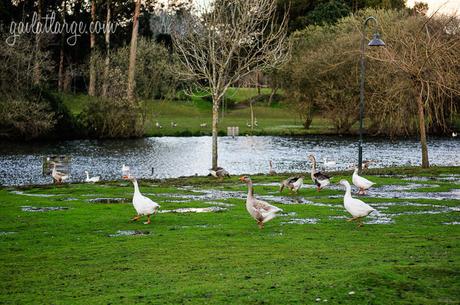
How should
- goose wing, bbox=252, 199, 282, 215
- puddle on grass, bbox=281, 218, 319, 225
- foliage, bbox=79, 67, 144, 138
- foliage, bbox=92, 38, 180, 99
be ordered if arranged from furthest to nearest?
1. foliage, bbox=92, 38, 180, 99
2. foliage, bbox=79, 67, 144, 138
3. puddle on grass, bbox=281, 218, 319, 225
4. goose wing, bbox=252, 199, 282, 215

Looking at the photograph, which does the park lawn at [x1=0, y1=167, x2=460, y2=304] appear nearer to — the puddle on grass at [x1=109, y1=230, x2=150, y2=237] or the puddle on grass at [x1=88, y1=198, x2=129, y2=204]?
the puddle on grass at [x1=109, y1=230, x2=150, y2=237]

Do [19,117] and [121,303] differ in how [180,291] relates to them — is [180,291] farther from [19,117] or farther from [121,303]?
[19,117]

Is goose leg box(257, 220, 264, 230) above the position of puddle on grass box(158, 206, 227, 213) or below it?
above

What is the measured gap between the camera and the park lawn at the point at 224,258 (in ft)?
43.5

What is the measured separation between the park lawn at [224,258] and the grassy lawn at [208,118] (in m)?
62.4

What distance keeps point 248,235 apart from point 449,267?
24.8ft

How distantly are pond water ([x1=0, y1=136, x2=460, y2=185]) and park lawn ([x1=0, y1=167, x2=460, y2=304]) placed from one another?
22.8 m

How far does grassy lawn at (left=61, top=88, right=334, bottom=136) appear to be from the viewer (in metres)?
95.7

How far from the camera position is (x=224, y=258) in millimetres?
17406

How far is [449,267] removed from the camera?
14.9 meters

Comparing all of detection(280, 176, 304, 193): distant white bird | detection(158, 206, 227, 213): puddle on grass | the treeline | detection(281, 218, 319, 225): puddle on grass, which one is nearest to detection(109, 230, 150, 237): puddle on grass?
detection(158, 206, 227, 213): puddle on grass

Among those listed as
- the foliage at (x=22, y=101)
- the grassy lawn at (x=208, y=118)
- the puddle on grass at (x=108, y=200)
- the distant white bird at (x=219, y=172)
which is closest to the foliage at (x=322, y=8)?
the grassy lawn at (x=208, y=118)

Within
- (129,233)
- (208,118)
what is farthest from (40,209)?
(208,118)

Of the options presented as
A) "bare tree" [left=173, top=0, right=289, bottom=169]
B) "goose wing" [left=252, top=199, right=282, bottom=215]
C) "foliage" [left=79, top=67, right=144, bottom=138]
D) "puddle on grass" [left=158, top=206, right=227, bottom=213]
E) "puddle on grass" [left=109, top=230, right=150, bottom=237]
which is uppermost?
"bare tree" [left=173, top=0, right=289, bottom=169]
